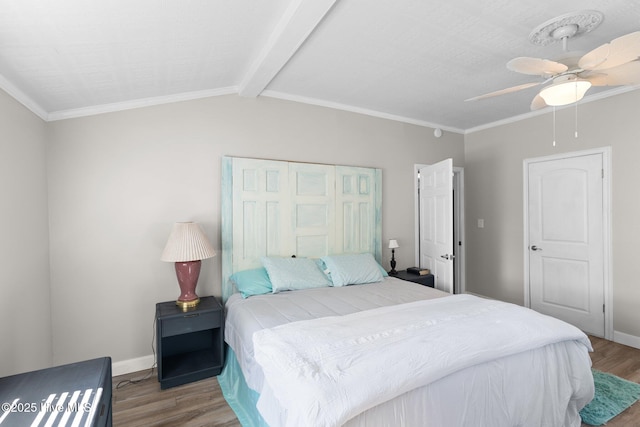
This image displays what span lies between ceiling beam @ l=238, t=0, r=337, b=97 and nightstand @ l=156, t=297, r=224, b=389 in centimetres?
200

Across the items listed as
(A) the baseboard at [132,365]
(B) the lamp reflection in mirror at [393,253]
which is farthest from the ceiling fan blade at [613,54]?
(A) the baseboard at [132,365]

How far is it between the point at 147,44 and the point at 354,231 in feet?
8.55

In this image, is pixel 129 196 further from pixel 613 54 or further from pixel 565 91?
pixel 613 54

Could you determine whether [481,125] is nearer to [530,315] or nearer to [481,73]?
[481,73]

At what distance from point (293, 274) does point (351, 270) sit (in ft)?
2.03

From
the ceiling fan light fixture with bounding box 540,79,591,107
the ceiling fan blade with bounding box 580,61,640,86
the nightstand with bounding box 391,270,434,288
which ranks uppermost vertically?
the ceiling fan blade with bounding box 580,61,640,86

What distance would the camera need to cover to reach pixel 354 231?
3617mm

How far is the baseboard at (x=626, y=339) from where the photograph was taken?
120 inches

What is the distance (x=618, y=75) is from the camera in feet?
6.02

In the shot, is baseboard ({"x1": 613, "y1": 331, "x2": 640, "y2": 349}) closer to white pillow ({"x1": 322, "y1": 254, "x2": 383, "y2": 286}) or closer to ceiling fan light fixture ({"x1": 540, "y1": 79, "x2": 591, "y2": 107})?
white pillow ({"x1": 322, "y1": 254, "x2": 383, "y2": 286})

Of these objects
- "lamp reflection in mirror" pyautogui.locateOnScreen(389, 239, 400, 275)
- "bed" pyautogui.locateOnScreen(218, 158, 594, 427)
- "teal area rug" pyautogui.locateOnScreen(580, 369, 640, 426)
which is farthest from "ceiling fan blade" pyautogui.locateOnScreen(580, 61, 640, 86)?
"lamp reflection in mirror" pyautogui.locateOnScreen(389, 239, 400, 275)

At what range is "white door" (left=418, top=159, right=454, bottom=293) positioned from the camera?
3.52 m

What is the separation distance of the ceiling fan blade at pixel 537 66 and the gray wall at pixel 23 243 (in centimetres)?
307

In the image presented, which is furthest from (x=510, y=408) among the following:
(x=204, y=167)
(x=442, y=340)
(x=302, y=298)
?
(x=204, y=167)
